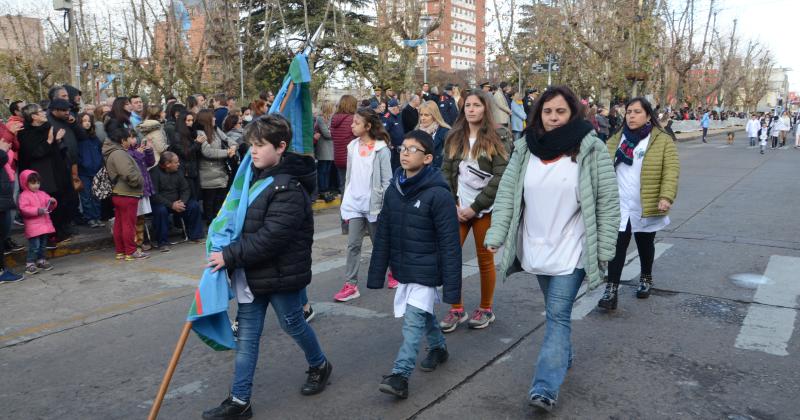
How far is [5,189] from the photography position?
6805mm

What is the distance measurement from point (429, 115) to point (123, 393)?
3.59 meters

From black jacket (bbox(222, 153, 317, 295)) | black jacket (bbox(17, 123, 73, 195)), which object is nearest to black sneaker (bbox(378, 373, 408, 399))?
black jacket (bbox(222, 153, 317, 295))

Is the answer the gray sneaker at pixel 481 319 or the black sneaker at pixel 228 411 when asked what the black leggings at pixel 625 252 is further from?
the black sneaker at pixel 228 411

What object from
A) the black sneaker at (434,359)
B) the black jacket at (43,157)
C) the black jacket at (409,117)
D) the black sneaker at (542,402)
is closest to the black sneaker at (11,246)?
the black jacket at (43,157)

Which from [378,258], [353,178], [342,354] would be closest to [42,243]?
[353,178]

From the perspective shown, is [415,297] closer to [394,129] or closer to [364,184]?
[364,184]

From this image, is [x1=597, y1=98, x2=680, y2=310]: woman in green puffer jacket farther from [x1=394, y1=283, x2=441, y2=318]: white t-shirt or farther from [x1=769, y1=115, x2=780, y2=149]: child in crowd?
[x1=769, y1=115, x2=780, y2=149]: child in crowd

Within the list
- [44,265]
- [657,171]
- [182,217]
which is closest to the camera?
[657,171]

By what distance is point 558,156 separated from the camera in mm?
3680

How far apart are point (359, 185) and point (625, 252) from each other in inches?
95.9

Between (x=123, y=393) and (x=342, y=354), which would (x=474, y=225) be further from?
(x=123, y=393)

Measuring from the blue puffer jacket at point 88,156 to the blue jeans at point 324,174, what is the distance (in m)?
3.87

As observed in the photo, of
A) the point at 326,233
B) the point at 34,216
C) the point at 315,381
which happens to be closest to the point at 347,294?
the point at 315,381

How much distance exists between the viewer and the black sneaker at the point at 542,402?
349 cm
